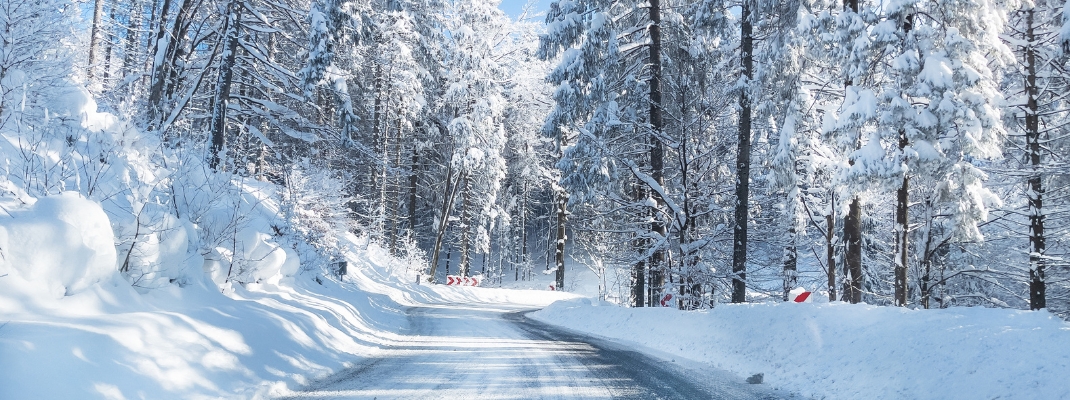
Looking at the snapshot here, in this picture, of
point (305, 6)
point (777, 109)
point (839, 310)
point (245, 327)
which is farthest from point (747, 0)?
point (305, 6)

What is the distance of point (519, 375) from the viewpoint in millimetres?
6766

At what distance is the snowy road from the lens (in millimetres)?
5777

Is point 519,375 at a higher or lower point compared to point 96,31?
lower

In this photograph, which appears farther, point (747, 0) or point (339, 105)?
point (339, 105)

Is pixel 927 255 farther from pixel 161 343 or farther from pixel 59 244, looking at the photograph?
pixel 59 244

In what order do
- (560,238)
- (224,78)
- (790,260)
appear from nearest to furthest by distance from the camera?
(224,78)
(790,260)
(560,238)

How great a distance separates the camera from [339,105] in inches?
589

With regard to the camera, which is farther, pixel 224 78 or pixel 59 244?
pixel 224 78

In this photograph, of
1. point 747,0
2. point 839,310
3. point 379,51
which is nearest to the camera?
point 839,310

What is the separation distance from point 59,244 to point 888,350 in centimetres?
785

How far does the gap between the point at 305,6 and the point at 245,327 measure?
1665 centimetres

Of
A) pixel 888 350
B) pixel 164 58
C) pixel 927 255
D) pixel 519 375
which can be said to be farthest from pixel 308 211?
pixel 927 255

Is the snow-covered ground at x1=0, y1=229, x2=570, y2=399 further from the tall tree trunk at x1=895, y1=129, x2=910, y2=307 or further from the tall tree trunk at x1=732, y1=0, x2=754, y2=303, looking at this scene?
the tall tree trunk at x1=895, y1=129, x2=910, y2=307

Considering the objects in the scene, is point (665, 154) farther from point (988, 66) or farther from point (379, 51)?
point (379, 51)
